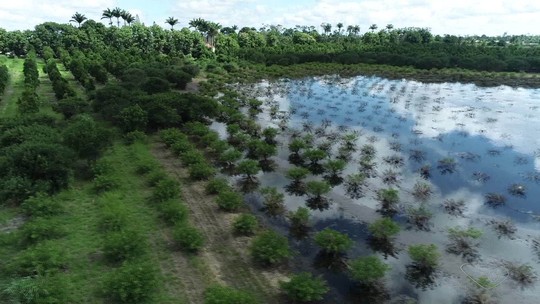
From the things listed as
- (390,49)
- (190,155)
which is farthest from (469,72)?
(190,155)

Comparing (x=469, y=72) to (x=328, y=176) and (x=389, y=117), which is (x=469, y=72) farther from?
(x=328, y=176)

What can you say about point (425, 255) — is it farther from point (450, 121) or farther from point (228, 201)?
point (450, 121)

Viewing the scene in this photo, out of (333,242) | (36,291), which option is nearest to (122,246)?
(36,291)

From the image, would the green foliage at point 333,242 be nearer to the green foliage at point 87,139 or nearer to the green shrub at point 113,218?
the green shrub at point 113,218

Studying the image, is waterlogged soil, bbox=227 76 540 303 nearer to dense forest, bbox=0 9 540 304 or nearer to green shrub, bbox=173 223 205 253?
dense forest, bbox=0 9 540 304

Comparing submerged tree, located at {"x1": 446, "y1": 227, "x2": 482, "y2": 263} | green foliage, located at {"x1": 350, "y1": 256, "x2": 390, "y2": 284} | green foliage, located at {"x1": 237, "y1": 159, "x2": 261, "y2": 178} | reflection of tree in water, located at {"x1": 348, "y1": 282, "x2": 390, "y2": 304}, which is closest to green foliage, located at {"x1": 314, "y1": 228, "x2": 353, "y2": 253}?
green foliage, located at {"x1": 350, "y1": 256, "x2": 390, "y2": 284}

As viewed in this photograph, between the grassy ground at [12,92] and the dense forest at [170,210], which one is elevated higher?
the grassy ground at [12,92]

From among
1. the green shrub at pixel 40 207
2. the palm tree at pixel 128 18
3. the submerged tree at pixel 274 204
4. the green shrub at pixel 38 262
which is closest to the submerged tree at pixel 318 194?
the submerged tree at pixel 274 204
